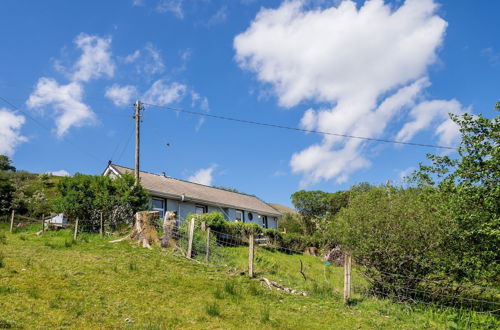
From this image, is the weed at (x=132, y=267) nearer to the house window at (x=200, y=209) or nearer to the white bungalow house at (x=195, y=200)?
the white bungalow house at (x=195, y=200)

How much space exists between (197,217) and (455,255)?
49.6 ft

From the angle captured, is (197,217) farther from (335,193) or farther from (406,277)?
(335,193)

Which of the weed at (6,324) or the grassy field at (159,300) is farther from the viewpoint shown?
the grassy field at (159,300)

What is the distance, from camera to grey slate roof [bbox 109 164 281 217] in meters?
28.0

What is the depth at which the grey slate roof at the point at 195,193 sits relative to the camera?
28000 mm

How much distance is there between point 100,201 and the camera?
21.6m

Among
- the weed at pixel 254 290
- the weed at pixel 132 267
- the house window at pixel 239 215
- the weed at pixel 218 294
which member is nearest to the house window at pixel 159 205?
the house window at pixel 239 215

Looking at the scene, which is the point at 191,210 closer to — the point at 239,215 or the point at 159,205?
the point at 159,205

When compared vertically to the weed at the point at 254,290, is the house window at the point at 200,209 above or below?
above

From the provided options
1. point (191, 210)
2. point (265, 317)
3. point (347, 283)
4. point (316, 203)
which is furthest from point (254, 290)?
point (316, 203)

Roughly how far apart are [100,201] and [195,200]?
9.08 metres

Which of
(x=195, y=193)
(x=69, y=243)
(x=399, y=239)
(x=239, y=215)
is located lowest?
(x=69, y=243)

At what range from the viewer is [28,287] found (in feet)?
29.4

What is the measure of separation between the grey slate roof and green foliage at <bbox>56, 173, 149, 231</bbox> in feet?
5.24
